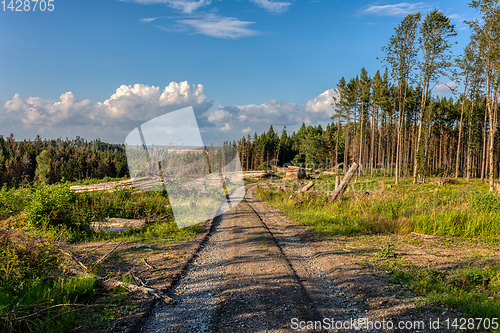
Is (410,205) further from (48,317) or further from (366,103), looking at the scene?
(366,103)

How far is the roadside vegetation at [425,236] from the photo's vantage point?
4.53m

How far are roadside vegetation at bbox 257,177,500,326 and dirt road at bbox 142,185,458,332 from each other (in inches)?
23.3

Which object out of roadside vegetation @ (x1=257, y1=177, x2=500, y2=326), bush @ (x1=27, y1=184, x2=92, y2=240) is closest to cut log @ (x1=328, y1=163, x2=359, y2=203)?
roadside vegetation @ (x1=257, y1=177, x2=500, y2=326)

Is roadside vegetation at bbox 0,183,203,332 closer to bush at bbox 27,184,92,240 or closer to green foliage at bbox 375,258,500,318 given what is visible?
bush at bbox 27,184,92,240

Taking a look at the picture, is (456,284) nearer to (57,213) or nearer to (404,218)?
(404,218)

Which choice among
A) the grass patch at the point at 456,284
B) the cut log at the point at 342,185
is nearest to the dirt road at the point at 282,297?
the grass patch at the point at 456,284

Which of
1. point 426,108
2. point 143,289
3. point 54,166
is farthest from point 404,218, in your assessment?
point 54,166

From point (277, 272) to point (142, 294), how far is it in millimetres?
2542

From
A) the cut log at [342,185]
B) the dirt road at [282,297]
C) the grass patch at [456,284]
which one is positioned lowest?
the dirt road at [282,297]

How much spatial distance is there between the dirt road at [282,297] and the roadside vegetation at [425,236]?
0.59m

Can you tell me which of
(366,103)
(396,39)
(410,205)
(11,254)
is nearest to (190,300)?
(11,254)

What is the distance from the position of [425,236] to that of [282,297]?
20.7ft

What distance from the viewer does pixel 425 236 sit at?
8.40 metres

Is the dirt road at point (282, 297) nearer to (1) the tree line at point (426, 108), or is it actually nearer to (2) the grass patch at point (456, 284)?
(2) the grass patch at point (456, 284)
